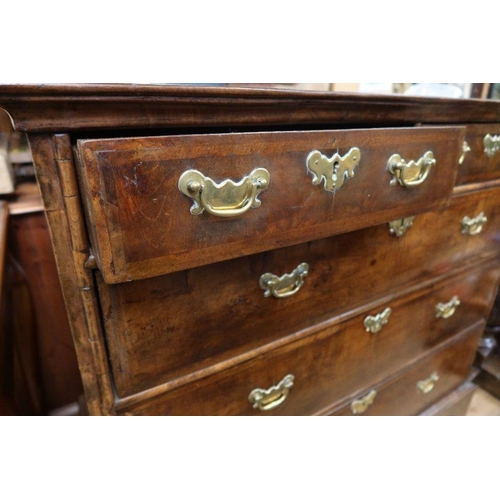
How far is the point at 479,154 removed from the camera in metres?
0.66

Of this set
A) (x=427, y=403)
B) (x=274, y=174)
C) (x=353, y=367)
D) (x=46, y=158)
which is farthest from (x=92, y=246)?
(x=427, y=403)

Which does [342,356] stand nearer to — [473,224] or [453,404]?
[473,224]

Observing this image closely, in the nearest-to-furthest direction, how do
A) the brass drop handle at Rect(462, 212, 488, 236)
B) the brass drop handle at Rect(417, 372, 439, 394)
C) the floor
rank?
the brass drop handle at Rect(462, 212, 488, 236) → the brass drop handle at Rect(417, 372, 439, 394) → the floor

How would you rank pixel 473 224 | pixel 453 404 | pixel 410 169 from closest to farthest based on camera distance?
pixel 410 169
pixel 473 224
pixel 453 404

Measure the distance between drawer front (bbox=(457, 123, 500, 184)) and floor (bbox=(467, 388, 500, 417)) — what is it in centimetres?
88

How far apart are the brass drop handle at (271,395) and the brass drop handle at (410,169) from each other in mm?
364

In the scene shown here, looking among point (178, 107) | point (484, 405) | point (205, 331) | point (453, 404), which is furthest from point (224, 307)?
point (484, 405)

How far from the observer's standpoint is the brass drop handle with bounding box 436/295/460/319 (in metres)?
0.82

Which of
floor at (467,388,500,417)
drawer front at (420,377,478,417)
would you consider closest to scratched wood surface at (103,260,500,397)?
Result: drawer front at (420,377,478,417)

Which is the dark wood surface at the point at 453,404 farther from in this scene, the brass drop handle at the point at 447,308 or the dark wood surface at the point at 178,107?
the dark wood surface at the point at 178,107

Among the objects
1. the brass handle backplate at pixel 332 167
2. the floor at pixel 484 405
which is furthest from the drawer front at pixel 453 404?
the brass handle backplate at pixel 332 167

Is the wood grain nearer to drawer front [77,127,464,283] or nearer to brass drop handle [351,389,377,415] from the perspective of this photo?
drawer front [77,127,464,283]

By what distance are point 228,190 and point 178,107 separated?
3.6 inches

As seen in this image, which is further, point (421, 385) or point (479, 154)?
point (421, 385)
